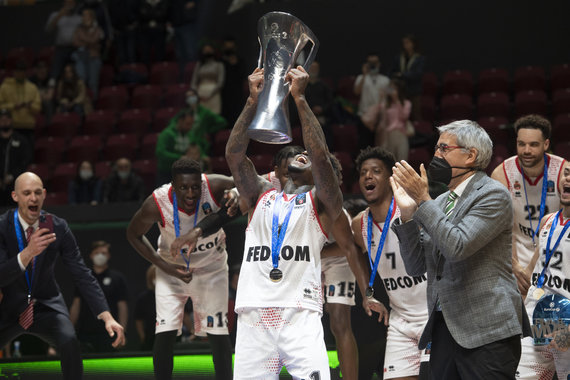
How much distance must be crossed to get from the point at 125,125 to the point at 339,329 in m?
7.98

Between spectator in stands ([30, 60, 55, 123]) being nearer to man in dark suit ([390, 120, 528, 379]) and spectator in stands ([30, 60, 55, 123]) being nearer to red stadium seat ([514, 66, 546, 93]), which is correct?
red stadium seat ([514, 66, 546, 93])

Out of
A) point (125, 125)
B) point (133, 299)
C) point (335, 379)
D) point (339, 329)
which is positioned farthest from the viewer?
point (125, 125)

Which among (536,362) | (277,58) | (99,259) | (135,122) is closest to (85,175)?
(99,259)

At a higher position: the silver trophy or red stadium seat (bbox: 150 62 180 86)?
red stadium seat (bbox: 150 62 180 86)

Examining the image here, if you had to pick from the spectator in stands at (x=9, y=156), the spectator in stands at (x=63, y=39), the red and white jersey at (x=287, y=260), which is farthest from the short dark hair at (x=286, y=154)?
the spectator in stands at (x=63, y=39)

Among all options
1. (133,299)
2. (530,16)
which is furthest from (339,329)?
(530,16)

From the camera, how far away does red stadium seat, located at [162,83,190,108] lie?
1362 centimetres

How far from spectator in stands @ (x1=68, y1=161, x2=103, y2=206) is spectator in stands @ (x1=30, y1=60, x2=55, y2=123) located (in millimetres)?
3055

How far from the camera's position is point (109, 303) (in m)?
9.72

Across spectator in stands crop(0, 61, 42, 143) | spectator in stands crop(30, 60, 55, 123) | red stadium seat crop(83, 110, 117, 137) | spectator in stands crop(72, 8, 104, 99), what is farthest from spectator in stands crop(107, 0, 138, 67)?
spectator in stands crop(0, 61, 42, 143)

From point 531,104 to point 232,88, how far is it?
444 centimetres

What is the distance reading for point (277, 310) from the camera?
15.1 ft

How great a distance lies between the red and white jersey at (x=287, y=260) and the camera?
15.2ft

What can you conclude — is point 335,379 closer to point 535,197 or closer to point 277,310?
point 535,197
